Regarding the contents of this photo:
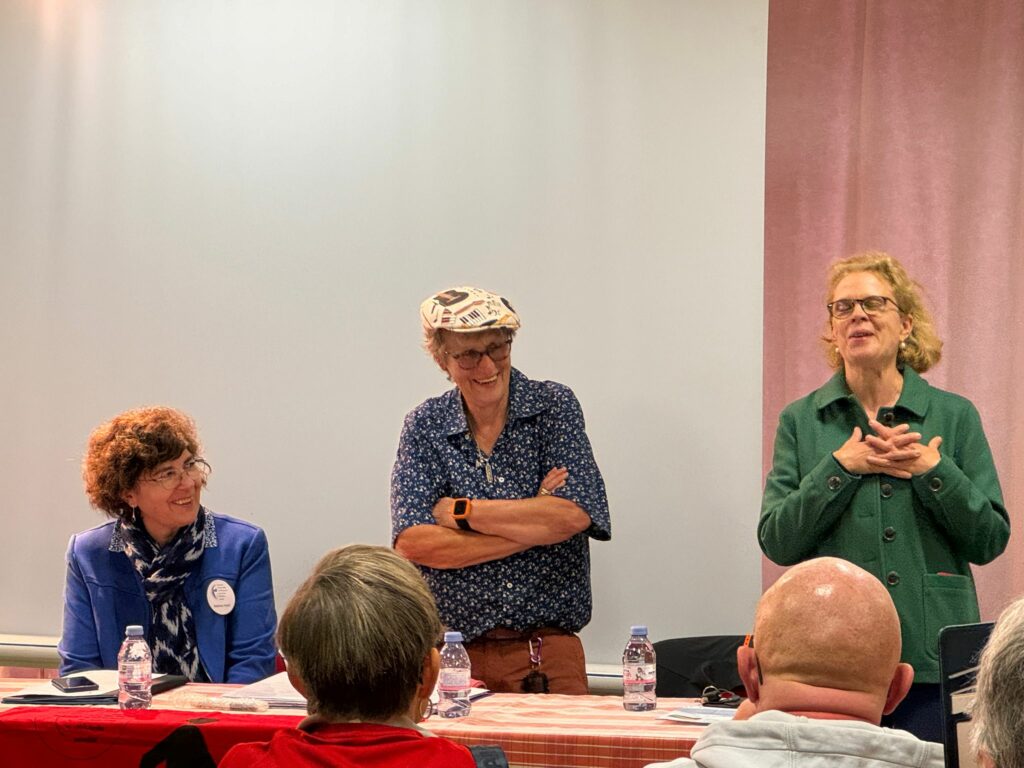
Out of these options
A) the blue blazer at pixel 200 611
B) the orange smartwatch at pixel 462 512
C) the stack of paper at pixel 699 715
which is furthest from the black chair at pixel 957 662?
the blue blazer at pixel 200 611

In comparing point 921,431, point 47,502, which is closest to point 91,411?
point 47,502

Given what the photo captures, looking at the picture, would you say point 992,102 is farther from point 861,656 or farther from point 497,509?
point 861,656

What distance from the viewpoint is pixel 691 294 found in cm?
403

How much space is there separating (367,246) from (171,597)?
154 cm

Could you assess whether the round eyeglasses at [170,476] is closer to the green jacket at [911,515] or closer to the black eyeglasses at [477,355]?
the black eyeglasses at [477,355]

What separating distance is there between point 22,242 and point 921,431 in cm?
323

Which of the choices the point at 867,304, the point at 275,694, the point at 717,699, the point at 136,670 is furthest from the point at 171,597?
the point at 867,304

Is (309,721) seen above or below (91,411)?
below

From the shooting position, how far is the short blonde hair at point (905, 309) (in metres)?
3.25

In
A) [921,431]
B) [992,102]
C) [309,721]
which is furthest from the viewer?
[992,102]

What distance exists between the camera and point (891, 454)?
2.97 m

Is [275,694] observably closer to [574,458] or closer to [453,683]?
[453,683]

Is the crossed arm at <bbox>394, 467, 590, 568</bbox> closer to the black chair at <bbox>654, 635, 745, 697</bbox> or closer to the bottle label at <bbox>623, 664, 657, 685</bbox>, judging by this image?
the bottle label at <bbox>623, 664, 657, 685</bbox>

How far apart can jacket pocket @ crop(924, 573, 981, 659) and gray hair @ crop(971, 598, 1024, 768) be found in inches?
70.0
